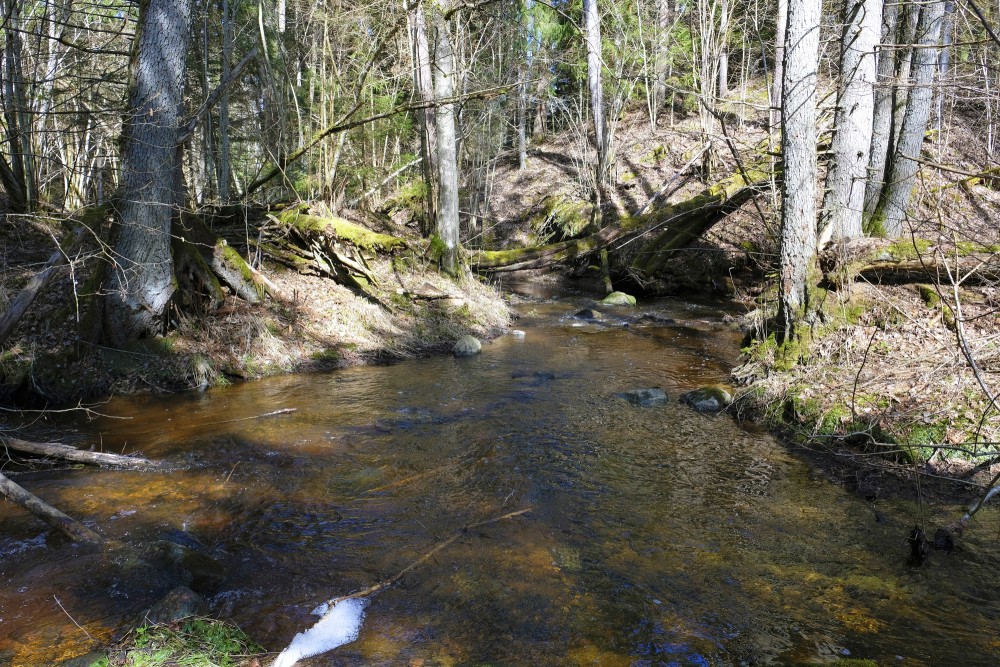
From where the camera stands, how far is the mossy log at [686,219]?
13.6m

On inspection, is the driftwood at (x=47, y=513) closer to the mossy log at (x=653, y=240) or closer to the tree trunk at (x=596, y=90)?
the mossy log at (x=653, y=240)

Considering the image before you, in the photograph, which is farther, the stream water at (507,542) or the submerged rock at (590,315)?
the submerged rock at (590,315)

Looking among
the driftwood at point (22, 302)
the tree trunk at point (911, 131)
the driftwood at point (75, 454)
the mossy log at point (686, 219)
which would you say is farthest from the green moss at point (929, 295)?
the driftwood at point (22, 302)

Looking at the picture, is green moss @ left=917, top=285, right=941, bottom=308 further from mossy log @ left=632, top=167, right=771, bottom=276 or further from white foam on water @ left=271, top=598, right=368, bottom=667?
white foam on water @ left=271, top=598, right=368, bottom=667

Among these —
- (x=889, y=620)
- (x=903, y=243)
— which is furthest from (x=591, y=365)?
(x=889, y=620)

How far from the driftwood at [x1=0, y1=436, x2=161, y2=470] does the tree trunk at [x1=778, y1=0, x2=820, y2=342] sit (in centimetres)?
713

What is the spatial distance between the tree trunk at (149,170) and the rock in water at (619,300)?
10335 mm

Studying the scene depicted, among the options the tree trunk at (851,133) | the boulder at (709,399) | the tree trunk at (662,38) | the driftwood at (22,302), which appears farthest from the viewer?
the tree trunk at (662,38)

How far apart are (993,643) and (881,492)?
6.40 ft

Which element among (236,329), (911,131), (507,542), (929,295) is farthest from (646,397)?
(911,131)

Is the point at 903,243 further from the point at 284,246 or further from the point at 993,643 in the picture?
the point at 284,246

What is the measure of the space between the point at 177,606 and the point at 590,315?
37.0 ft

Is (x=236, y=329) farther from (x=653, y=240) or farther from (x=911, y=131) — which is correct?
(x=653, y=240)

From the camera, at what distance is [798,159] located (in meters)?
7.16
